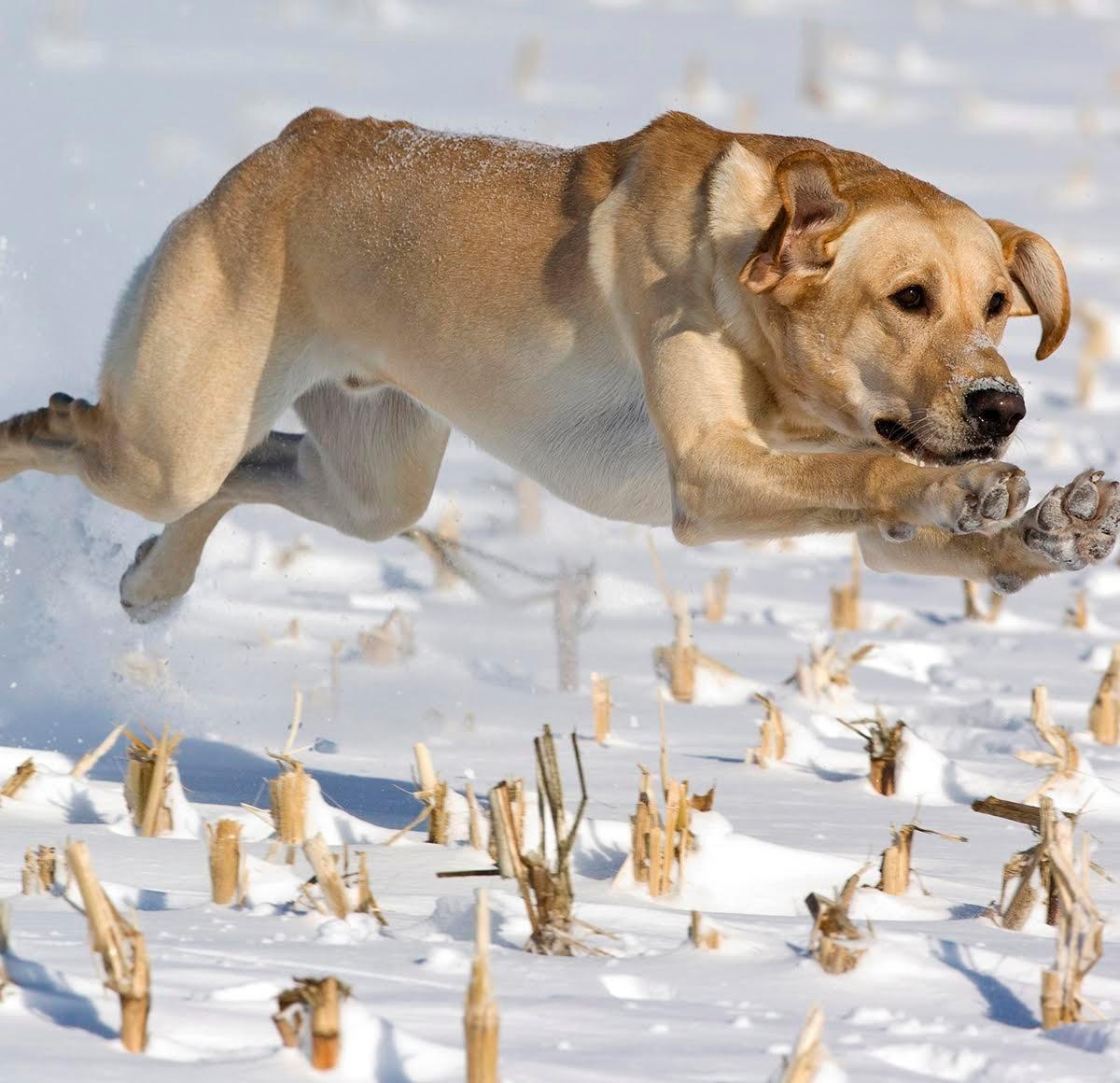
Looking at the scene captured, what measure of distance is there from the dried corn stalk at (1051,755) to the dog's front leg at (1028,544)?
2.12 feet

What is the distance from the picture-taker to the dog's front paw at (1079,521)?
12.1 ft

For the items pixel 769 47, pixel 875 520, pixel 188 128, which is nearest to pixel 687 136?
pixel 875 520

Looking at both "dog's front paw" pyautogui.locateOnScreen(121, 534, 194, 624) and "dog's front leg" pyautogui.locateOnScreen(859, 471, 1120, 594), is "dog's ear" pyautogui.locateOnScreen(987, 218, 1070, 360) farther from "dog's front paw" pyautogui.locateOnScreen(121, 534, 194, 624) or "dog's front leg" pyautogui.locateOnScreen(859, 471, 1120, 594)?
"dog's front paw" pyautogui.locateOnScreen(121, 534, 194, 624)

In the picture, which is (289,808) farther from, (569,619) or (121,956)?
(569,619)

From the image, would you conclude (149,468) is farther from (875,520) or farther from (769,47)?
(769,47)

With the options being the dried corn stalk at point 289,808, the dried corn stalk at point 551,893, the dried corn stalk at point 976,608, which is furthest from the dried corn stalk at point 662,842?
the dried corn stalk at point 976,608

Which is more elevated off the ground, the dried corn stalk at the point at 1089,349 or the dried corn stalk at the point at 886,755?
the dried corn stalk at the point at 1089,349

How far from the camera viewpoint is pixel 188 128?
14.0 meters

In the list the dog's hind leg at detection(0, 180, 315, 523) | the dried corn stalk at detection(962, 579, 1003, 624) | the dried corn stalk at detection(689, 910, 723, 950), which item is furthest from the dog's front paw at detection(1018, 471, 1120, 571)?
the dried corn stalk at detection(962, 579, 1003, 624)

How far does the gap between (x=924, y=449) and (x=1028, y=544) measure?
0.30m

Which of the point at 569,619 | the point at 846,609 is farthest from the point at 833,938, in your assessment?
the point at 846,609

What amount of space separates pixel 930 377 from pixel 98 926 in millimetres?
2295

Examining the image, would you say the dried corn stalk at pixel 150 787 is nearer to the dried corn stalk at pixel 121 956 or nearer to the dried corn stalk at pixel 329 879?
the dried corn stalk at pixel 329 879

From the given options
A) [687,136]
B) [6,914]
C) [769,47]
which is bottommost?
[6,914]
